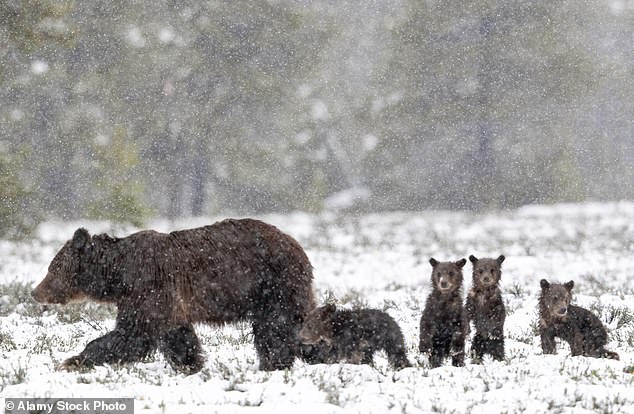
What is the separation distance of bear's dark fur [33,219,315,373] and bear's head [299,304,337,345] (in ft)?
0.23

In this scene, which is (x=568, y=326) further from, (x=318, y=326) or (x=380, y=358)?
(x=318, y=326)

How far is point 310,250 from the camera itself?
21.2 meters

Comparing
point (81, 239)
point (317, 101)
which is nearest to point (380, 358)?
point (81, 239)

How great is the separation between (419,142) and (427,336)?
28.8m

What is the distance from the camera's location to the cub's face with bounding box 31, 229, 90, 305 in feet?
26.5

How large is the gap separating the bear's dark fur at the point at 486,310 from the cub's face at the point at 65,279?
3797mm

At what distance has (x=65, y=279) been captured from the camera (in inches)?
320

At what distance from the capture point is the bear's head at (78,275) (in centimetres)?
801

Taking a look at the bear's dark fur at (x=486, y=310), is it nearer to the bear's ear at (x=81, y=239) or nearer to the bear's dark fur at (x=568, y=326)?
the bear's dark fur at (x=568, y=326)

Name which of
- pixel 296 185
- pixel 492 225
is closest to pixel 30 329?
pixel 492 225

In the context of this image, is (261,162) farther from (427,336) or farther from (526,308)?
(427,336)

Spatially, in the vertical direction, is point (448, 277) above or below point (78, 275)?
below

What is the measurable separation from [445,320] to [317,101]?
28.8m

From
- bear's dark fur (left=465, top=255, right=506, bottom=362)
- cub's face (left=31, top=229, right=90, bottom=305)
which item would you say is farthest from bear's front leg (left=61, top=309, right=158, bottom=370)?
bear's dark fur (left=465, top=255, right=506, bottom=362)
